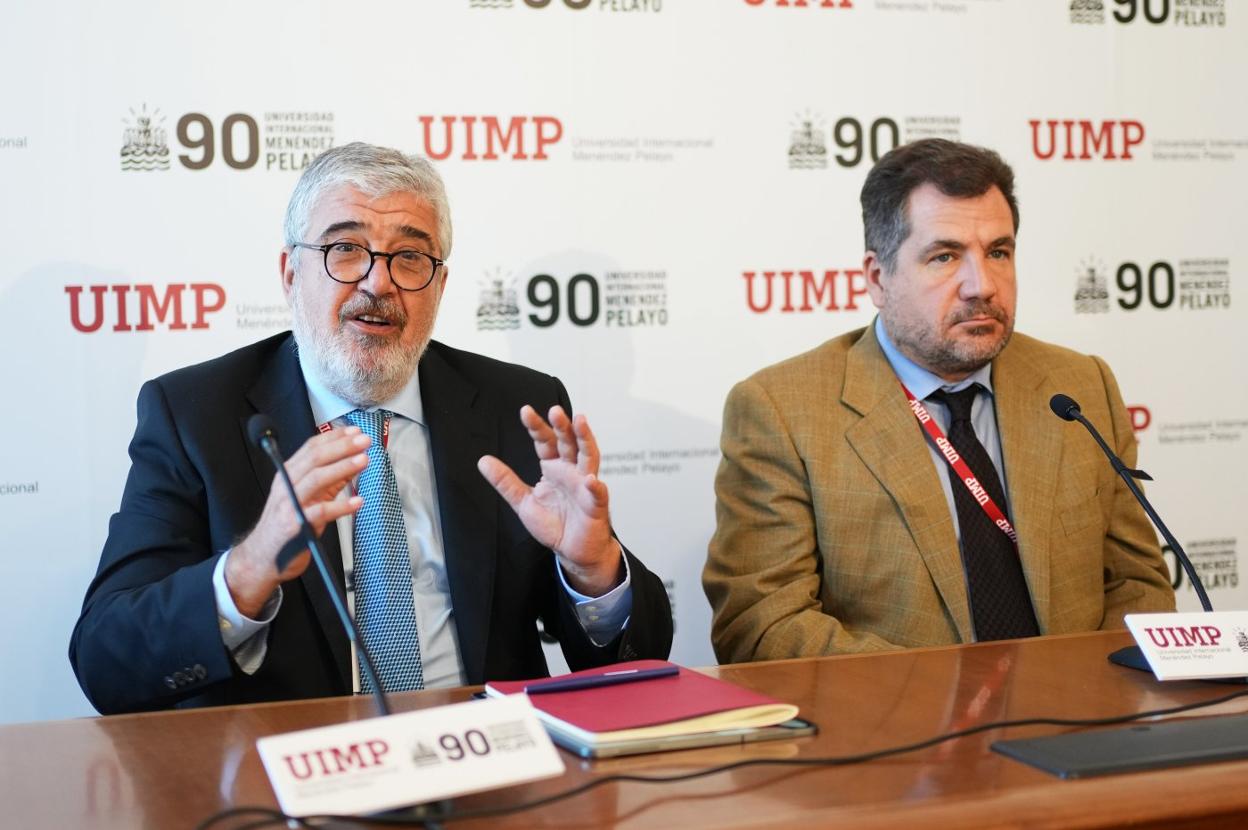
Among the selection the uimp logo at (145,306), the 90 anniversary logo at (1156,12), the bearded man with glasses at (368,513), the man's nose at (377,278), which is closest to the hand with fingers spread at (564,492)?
the bearded man with glasses at (368,513)

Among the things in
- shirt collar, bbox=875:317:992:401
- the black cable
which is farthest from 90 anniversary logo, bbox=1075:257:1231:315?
the black cable

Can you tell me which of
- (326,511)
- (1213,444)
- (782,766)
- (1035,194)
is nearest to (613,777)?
(782,766)

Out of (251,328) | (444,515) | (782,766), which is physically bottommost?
(782,766)

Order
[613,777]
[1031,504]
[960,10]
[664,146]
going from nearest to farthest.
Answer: [613,777] → [1031,504] → [664,146] → [960,10]

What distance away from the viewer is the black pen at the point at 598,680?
1.70 meters

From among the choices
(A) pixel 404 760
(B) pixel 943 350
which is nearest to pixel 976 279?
(B) pixel 943 350

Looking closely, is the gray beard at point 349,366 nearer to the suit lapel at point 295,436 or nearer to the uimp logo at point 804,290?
the suit lapel at point 295,436

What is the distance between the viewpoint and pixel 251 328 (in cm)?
329

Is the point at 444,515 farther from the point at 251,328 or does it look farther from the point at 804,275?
the point at 804,275

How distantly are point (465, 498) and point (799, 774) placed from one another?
1190 mm

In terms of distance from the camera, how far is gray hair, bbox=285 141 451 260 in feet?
8.18

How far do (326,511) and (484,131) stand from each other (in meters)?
1.92

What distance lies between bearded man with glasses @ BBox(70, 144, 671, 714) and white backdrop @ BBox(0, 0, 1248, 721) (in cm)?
79

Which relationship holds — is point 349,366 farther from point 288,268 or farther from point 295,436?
point 288,268
